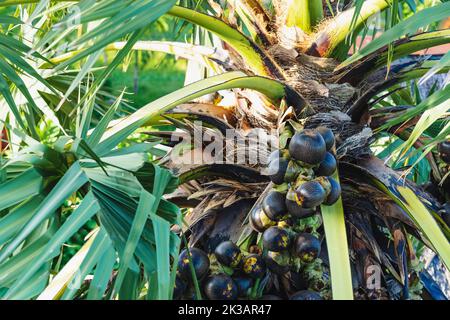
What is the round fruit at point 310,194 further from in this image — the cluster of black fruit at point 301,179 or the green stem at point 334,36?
the green stem at point 334,36

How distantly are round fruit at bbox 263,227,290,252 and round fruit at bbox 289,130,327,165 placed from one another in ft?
0.67

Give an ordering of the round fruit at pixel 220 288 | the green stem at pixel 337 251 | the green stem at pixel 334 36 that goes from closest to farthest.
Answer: the green stem at pixel 337 251, the round fruit at pixel 220 288, the green stem at pixel 334 36

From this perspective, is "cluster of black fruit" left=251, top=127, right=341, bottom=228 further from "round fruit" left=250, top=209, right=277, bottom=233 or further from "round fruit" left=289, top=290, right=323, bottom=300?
"round fruit" left=289, top=290, right=323, bottom=300

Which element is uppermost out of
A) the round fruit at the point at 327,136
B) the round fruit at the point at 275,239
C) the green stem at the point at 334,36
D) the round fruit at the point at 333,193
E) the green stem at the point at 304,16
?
the green stem at the point at 304,16

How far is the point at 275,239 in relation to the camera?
6.27ft

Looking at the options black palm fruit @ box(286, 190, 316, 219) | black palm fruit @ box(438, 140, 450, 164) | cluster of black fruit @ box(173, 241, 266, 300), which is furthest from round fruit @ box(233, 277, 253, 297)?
black palm fruit @ box(438, 140, 450, 164)

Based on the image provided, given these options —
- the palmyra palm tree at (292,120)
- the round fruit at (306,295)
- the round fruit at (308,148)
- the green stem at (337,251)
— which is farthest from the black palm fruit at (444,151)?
the round fruit at (306,295)

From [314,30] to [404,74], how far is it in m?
0.31

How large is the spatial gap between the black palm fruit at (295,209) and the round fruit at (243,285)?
0.76ft

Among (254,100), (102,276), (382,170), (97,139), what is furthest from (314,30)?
(102,276)

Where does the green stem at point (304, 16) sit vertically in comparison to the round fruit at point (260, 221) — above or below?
above

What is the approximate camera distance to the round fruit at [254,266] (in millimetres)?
1956
